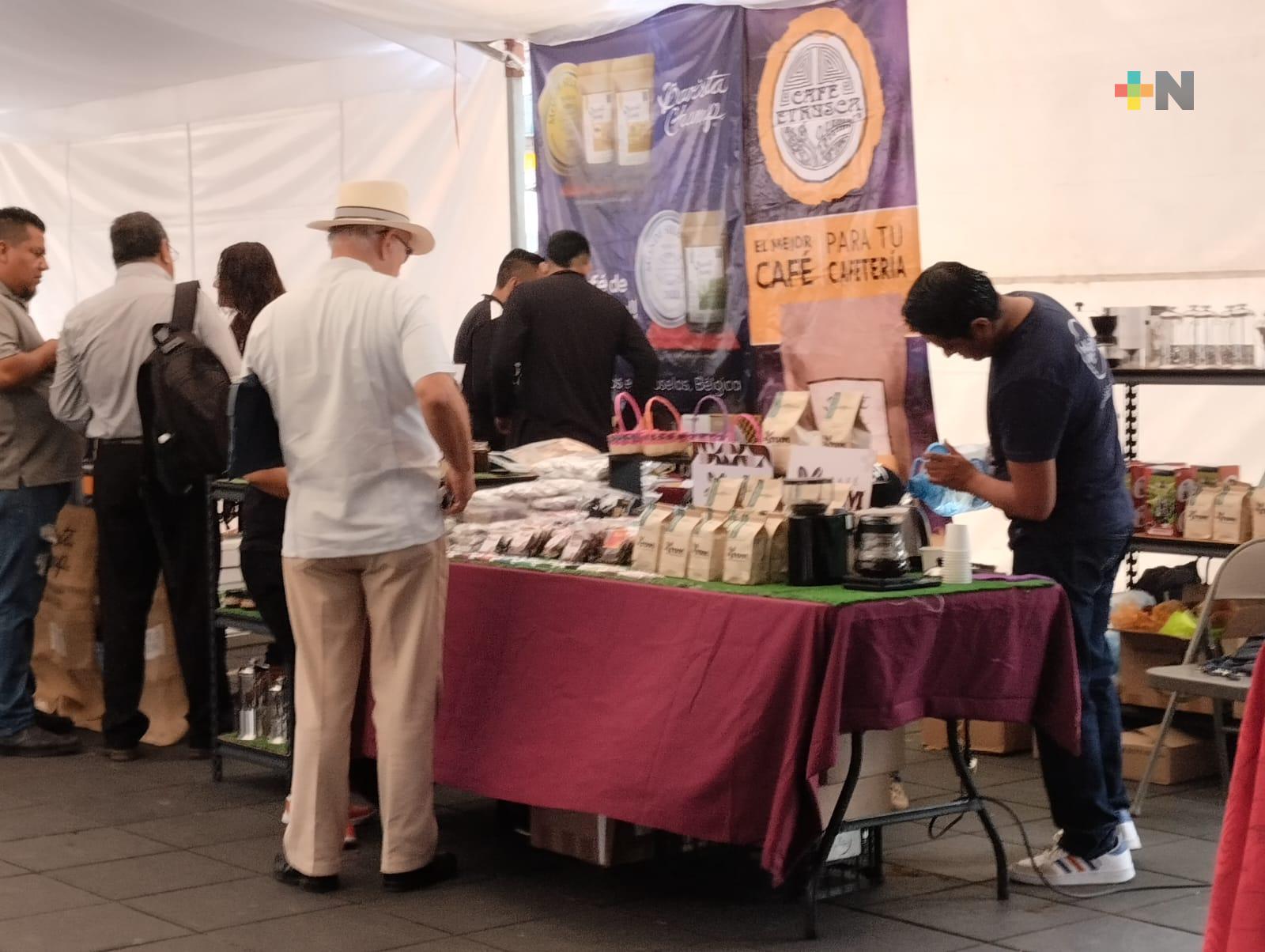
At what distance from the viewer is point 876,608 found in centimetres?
338

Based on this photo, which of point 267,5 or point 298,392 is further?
point 267,5

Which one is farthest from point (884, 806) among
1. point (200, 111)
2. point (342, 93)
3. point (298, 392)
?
point (200, 111)

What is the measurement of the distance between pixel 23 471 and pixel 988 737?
3.23 m

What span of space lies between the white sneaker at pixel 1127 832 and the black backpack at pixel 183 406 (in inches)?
108

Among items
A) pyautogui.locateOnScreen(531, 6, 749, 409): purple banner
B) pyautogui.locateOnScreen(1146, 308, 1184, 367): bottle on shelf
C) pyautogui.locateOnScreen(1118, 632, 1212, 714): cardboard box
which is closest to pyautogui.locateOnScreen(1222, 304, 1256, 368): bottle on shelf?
pyautogui.locateOnScreen(1146, 308, 1184, 367): bottle on shelf

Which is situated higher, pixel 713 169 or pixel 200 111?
pixel 200 111

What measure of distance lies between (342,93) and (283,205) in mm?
790

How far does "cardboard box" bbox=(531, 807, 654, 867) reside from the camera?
3.92 m

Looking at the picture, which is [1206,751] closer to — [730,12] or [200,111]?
[730,12]

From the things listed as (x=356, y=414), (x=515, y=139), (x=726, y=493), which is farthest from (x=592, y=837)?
(x=515, y=139)

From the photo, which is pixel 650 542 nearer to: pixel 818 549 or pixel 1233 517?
pixel 818 549

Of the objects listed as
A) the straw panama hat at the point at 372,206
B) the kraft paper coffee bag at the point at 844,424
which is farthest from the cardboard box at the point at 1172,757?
the straw panama hat at the point at 372,206

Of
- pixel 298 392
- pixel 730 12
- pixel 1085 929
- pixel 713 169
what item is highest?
pixel 730 12

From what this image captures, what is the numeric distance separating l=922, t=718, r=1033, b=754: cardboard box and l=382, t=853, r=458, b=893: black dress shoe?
1.92m
